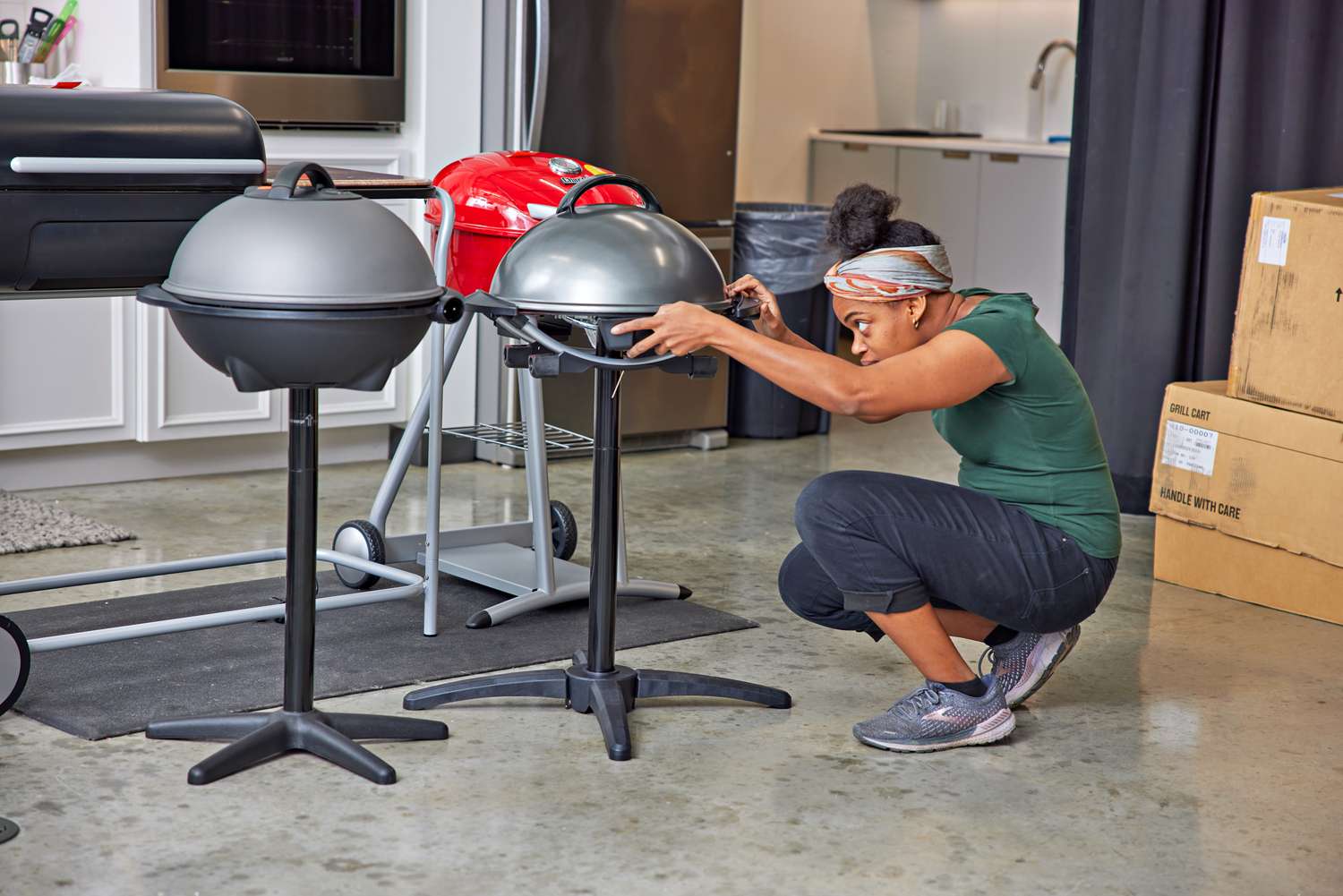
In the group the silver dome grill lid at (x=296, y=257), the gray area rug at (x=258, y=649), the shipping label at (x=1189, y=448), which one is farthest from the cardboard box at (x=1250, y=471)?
the silver dome grill lid at (x=296, y=257)

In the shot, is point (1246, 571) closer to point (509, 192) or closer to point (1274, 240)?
point (1274, 240)

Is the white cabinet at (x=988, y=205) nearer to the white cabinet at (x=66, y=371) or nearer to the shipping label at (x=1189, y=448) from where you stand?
the shipping label at (x=1189, y=448)

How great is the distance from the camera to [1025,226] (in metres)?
6.74

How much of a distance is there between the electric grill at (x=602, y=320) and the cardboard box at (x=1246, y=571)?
1.45 meters

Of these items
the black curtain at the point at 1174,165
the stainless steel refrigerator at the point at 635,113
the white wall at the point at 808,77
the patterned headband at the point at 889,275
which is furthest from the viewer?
the white wall at the point at 808,77

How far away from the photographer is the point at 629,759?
2555mm

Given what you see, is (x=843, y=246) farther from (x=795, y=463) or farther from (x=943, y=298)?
(x=795, y=463)

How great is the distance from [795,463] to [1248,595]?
169 centimetres

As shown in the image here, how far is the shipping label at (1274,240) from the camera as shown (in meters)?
3.56

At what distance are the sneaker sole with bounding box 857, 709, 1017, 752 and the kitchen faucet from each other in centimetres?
523

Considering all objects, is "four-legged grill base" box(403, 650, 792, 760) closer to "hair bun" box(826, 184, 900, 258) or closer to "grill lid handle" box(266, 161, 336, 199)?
"hair bun" box(826, 184, 900, 258)

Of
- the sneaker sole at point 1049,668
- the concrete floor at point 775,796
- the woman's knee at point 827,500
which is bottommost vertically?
the concrete floor at point 775,796

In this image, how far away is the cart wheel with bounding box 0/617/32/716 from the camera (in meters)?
2.57

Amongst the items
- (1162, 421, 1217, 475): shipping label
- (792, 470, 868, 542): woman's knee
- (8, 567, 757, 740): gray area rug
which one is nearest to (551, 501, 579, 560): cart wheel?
(8, 567, 757, 740): gray area rug
